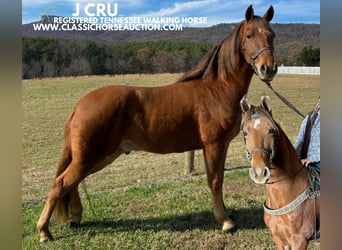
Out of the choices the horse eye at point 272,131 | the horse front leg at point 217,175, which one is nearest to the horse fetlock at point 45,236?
the horse front leg at point 217,175

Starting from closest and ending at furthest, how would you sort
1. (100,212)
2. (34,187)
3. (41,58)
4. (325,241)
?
1. (325,241)
2. (41,58)
3. (34,187)
4. (100,212)

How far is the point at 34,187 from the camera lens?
2.11 m

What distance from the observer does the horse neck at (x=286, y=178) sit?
1.58m

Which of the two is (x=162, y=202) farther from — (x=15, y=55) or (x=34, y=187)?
(x=15, y=55)

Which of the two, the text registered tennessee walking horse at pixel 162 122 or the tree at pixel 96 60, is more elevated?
the tree at pixel 96 60

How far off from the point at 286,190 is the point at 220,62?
835 millimetres

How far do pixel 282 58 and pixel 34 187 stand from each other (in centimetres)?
166

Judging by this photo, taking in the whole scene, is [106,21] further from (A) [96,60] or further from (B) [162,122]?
(B) [162,122]

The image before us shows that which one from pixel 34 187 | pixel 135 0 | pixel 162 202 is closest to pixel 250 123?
pixel 135 0

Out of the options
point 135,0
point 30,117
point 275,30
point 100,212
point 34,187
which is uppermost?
point 135,0

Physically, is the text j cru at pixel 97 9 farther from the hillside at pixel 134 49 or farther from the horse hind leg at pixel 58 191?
the horse hind leg at pixel 58 191

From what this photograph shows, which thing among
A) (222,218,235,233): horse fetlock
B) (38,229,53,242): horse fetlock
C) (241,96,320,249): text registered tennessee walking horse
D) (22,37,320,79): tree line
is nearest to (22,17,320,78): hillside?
(22,37,320,79): tree line

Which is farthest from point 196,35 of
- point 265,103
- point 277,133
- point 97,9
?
point 277,133

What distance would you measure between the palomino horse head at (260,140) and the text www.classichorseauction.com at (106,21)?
68cm
